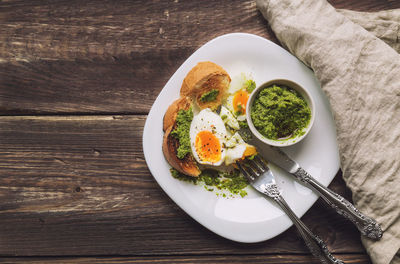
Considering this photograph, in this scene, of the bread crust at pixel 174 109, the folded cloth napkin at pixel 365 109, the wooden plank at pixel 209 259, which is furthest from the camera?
the wooden plank at pixel 209 259

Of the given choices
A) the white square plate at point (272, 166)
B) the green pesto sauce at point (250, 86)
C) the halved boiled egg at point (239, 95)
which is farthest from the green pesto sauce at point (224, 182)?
the green pesto sauce at point (250, 86)

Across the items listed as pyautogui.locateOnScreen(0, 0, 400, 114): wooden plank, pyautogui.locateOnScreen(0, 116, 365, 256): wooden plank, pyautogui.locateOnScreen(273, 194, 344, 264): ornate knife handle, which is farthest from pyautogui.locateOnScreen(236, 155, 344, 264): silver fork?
pyautogui.locateOnScreen(0, 0, 400, 114): wooden plank

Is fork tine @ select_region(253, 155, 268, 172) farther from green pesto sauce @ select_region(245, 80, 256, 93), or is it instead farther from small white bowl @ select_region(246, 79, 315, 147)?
green pesto sauce @ select_region(245, 80, 256, 93)

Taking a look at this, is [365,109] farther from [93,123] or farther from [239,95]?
[93,123]

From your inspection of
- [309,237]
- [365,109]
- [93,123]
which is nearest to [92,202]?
[93,123]

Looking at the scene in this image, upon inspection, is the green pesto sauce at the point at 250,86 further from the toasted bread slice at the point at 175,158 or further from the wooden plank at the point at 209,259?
the wooden plank at the point at 209,259

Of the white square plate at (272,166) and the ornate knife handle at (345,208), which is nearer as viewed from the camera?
the ornate knife handle at (345,208)

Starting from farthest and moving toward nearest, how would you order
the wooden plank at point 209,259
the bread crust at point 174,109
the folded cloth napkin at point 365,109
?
the wooden plank at point 209,259, the bread crust at point 174,109, the folded cloth napkin at point 365,109
